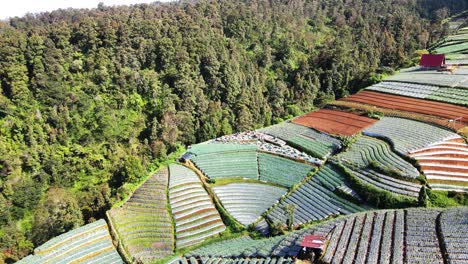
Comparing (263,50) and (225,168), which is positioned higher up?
(263,50)

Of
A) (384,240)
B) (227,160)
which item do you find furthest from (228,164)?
(384,240)

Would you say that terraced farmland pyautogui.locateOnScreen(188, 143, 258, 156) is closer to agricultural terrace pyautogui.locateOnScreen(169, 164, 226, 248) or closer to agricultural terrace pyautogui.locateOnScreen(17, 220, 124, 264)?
agricultural terrace pyautogui.locateOnScreen(169, 164, 226, 248)

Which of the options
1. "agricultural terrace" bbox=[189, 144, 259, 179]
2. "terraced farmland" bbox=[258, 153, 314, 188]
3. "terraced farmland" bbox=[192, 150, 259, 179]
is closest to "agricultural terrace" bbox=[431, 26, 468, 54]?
"terraced farmland" bbox=[258, 153, 314, 188]

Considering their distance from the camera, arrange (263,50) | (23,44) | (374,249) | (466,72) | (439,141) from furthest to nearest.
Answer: (263,50)
(23,44)
(466,72)
(439,141)
(374,249)

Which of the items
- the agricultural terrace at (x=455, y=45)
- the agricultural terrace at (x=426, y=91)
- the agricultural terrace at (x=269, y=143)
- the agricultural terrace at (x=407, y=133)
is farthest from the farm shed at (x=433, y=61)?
the agricultural terrace at (x=269, y=143)

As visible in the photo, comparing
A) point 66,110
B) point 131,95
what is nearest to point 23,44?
point 66,110

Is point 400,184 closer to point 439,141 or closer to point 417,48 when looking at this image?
point 439,141

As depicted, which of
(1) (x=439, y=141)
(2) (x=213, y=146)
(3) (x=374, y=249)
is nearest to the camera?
(3) (x=374, y=249)
